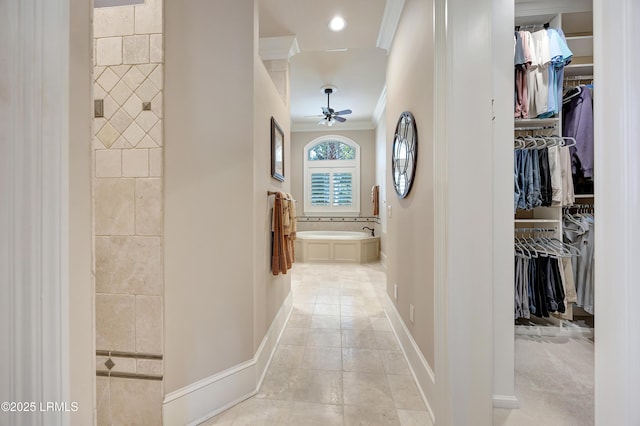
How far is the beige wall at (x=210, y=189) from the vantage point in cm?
132

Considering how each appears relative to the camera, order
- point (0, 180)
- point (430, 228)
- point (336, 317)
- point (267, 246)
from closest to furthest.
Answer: point (0, 180) < point (430, 228) < point (267, 246) < point (336, 317)

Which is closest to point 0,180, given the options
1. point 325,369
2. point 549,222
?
point 325,369

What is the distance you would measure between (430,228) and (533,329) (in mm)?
1753

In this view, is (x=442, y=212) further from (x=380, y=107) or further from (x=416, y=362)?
(x=380, y=107)

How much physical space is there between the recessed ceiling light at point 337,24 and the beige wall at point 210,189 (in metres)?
1.25

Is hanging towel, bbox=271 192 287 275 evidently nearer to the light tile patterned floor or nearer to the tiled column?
the light tile patterned floor

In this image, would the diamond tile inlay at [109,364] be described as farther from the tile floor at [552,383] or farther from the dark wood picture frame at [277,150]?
the tile floor at [552,383]

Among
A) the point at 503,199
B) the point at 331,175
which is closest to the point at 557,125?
the point at 503,199

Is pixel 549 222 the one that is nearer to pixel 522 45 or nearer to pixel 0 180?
pixel 522 45

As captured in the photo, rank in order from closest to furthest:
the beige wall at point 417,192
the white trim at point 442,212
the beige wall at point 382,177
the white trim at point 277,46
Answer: the white trim at point 442,212 < the beige wall at point 417,192 < the white trim at point 277,46 < the beige wall at point 382,177

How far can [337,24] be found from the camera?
8.28ft

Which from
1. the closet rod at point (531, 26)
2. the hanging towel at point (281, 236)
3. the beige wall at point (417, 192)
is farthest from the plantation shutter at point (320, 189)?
the closet rod at point (531, 26)
